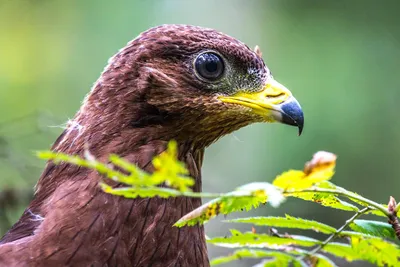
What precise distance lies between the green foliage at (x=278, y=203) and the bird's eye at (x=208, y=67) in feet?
4.38

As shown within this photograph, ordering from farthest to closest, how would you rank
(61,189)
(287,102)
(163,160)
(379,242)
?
(287,102) → (61,189) → (379,242) → (163,160)

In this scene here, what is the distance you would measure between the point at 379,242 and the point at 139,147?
63.9 inches

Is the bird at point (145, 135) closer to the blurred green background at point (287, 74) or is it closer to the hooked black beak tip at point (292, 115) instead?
the hooked black beak tip at point (292, 115)

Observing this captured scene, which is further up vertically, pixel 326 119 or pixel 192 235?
pixel 192 235

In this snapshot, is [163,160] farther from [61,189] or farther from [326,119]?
[326,119]

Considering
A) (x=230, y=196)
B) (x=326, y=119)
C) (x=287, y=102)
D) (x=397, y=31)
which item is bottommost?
(x=326, y=119)

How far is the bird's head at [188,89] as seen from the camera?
346cm

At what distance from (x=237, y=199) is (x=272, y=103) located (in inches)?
70.0

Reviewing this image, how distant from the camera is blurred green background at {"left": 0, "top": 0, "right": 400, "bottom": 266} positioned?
953 cm

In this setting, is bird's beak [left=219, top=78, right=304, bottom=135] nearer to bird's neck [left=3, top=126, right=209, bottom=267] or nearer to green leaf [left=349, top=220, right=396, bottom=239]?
bird's neck [left=3, top=126, right=209, bottom=267]

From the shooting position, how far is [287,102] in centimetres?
356

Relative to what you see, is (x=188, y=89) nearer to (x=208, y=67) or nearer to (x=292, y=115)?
(x=208, y=67)

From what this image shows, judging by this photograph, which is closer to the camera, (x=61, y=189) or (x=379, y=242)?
(x=379, y=242)

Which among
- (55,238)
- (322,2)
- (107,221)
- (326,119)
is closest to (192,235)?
(107,221)
